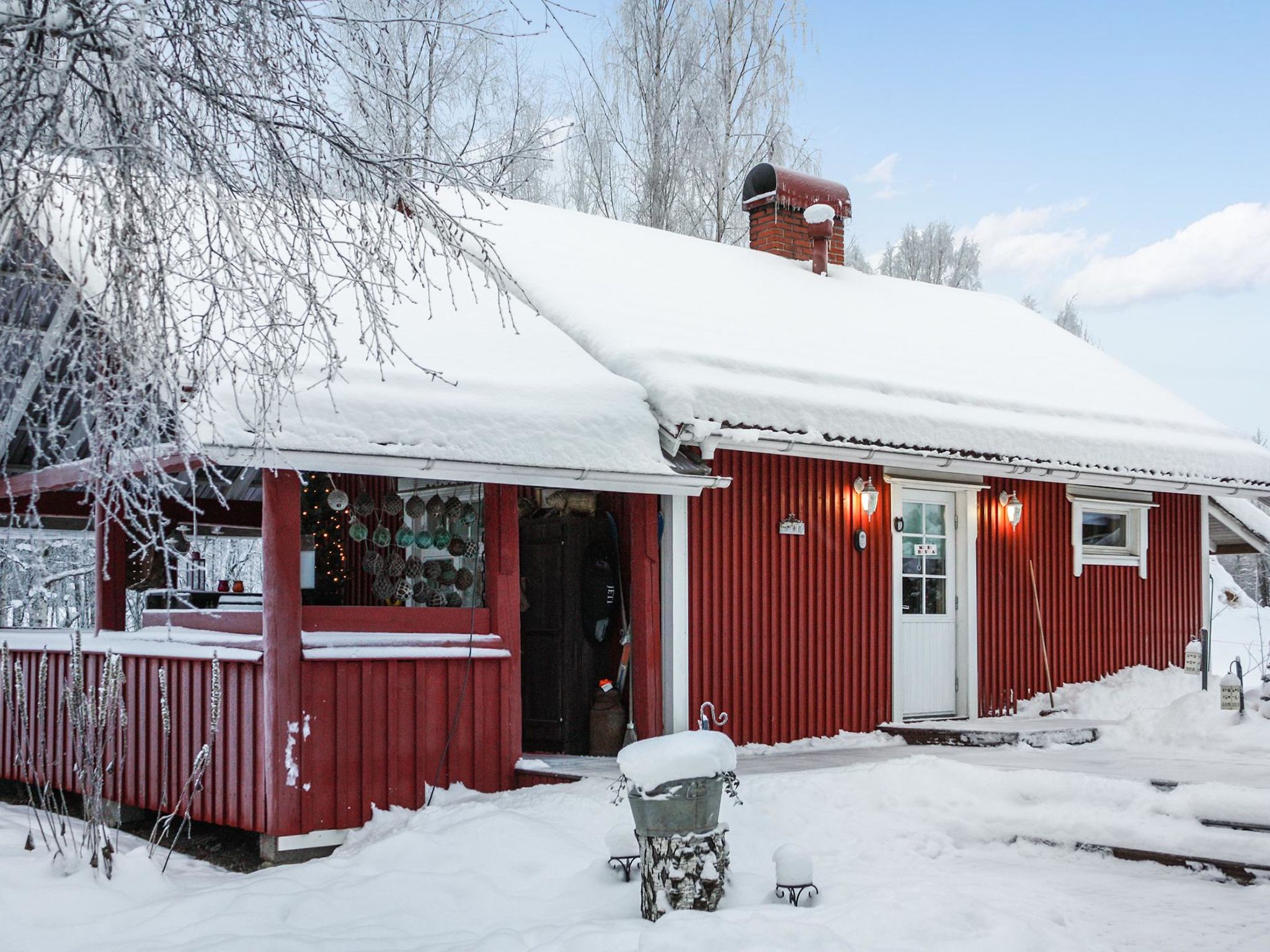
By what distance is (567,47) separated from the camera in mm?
4711

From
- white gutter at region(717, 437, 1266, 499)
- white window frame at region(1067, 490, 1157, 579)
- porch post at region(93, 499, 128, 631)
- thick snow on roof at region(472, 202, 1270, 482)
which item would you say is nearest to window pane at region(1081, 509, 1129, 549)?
white window frame at region(1067, 490, 1157, 579)

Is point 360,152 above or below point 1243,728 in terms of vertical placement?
above

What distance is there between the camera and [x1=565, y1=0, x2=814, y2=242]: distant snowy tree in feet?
79.4

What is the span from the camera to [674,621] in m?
9.11

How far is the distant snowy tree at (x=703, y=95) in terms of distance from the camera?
2419cm

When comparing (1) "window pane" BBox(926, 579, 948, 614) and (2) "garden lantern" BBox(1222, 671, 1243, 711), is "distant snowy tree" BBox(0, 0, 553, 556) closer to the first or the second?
(1) "window pane" BBox(926, 579, 948, 614)

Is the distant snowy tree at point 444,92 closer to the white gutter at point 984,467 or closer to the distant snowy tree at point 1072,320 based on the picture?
the white gutter at point 984,467

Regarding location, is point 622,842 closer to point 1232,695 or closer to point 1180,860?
point 1180,860

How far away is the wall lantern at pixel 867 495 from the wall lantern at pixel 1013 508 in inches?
63.6

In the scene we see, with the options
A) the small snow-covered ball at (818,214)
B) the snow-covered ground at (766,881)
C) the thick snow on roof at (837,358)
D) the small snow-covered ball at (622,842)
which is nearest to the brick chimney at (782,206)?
the small snow-covered ball at (818,214)

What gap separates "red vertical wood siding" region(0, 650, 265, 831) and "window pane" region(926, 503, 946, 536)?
602cm

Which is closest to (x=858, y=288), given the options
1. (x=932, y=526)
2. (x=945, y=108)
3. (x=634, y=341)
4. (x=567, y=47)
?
(x=945, y=108)

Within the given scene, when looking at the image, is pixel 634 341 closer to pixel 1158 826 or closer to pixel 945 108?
pixel 1158 826

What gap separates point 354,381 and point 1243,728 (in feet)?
22.0
